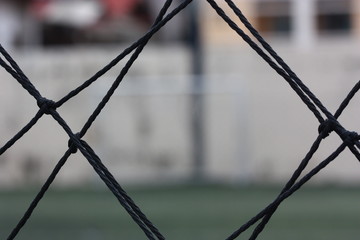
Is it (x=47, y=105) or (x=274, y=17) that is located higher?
(x=274, y=17)

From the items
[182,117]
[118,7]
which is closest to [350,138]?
[182,117]

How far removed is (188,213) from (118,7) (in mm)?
4438

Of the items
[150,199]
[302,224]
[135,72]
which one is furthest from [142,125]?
[302,224]

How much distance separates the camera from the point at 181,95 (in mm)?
9938

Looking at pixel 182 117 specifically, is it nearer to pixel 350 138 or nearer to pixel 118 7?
pixel 118 7

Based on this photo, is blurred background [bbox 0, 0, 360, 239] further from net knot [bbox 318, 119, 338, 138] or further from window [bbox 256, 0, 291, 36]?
net knot [bbox 318, 119, 338, 138]

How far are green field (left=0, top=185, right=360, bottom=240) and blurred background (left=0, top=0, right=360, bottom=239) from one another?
0.35 meters

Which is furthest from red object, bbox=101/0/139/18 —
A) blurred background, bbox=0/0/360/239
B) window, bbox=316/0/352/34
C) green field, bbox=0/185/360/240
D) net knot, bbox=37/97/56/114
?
net knot, bbox=37/97/56/114

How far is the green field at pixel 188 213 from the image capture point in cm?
586

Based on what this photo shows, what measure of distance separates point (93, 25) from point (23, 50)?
0.88m

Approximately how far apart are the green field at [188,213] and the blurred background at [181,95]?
0.35 metres

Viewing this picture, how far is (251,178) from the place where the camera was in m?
9.80

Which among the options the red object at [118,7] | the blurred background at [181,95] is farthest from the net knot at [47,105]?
the red object at [118,7]

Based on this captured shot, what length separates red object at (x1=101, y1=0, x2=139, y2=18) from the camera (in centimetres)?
1084
